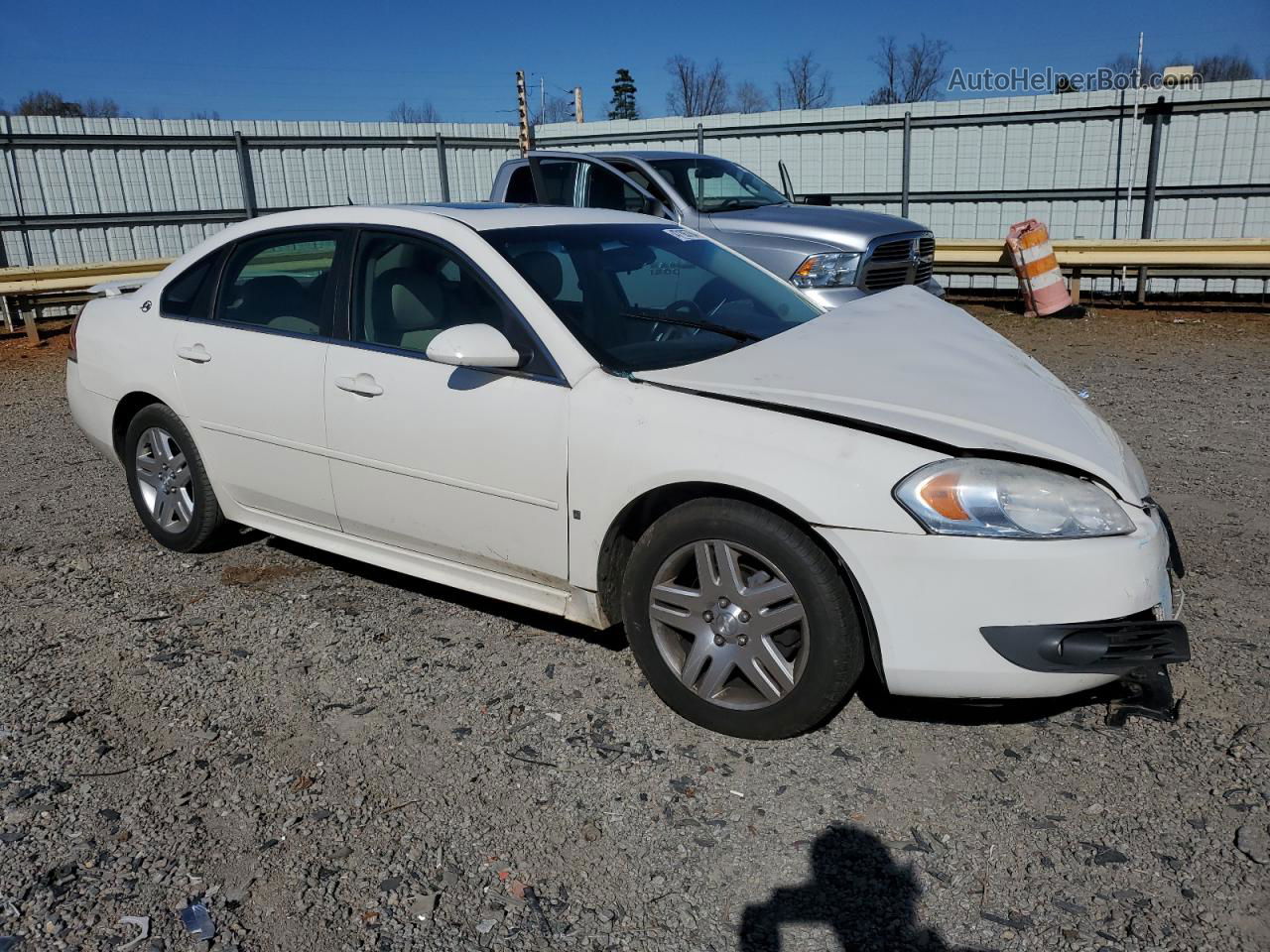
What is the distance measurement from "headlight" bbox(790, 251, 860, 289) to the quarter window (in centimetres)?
533

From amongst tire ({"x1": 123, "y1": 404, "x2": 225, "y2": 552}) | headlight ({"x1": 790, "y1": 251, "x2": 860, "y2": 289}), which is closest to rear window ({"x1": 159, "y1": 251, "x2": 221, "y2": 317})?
tire ({"x1": 123, "y1": 404, "x2": 225, "y2": 552})

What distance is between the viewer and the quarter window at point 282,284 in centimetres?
420

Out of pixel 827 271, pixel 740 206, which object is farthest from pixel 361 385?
pixel 740 206

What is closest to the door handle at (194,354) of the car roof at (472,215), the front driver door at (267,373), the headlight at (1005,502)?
the front driver door at (267,373)

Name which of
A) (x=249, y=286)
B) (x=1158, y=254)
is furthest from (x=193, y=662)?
(x=1158, y=254)

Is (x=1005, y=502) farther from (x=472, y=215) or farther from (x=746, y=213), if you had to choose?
(x=746, y=213)

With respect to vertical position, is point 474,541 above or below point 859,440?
below

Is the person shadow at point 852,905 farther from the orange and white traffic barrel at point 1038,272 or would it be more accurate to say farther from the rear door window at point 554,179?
the orange and white traffic barrel at point 1038,272

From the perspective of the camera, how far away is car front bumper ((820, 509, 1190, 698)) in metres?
2.79

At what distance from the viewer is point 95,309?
5.20 m

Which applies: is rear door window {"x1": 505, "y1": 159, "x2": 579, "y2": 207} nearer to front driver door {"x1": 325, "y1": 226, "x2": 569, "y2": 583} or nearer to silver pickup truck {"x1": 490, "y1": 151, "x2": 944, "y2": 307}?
silver pickup truck {"x1": 490, "y1": 151, "x2": 944, "y2": 307}

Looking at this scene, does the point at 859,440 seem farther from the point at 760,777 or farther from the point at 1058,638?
the point at 760,777

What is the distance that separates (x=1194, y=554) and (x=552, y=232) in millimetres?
3143

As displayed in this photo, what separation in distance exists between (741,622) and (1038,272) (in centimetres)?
1066
